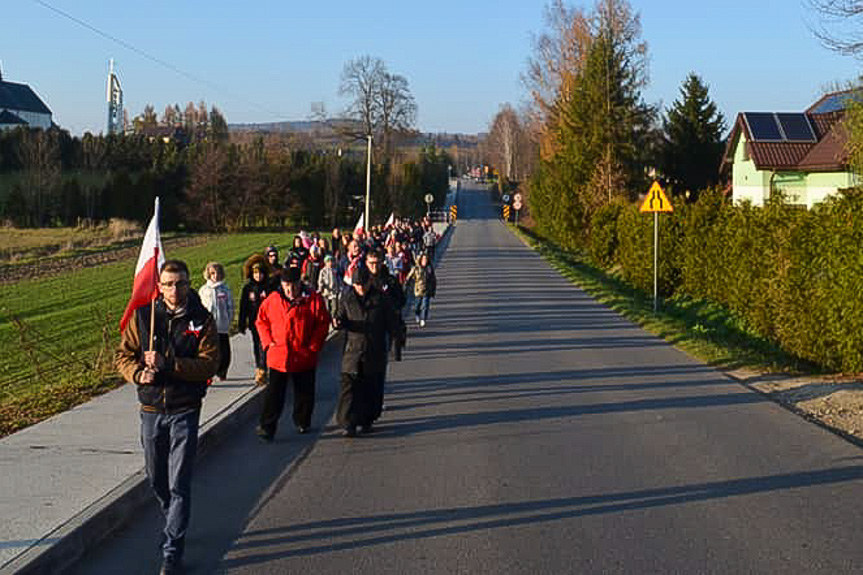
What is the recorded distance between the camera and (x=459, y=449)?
30.1 feet

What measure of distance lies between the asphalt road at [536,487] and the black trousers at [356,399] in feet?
0.72

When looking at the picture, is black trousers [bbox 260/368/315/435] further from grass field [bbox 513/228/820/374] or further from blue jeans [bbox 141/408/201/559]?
grass field [bbox 513/228/820/374]

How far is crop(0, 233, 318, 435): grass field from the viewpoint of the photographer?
1146 centimetres

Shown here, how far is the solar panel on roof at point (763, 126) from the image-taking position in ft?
136

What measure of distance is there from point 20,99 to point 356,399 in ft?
456

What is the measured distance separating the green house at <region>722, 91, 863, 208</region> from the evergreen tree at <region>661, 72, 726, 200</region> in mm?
16266

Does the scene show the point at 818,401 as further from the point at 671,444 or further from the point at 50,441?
the point at 50,441

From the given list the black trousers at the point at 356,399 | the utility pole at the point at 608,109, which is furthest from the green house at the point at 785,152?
the black trousers at the point at 356,399

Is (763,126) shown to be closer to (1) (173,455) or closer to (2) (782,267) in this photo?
(2) (782,267)

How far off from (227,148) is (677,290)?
2419 inches

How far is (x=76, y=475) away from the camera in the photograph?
25.0 ft

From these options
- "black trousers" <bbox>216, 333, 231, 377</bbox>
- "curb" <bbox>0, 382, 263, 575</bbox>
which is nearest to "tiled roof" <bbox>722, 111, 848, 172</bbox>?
"black trousers" <bbox>216, 333, 231, 377</bbox>

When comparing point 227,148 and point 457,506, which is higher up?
point 227,148

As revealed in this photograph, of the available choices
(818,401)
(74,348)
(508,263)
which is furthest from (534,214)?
(818,401)
